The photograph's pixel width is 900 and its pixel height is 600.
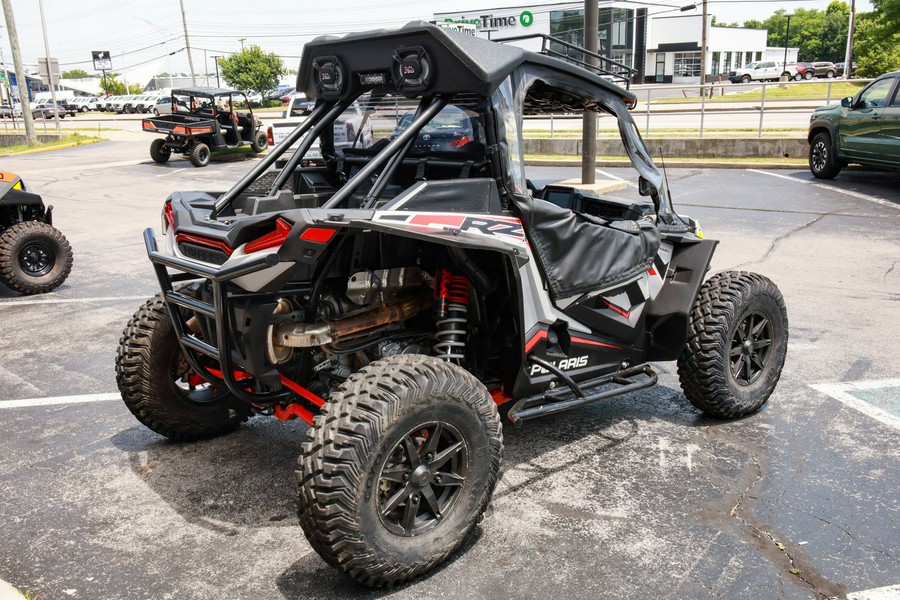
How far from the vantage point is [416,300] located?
411 cm

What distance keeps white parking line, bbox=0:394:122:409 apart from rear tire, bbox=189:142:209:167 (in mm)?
18060

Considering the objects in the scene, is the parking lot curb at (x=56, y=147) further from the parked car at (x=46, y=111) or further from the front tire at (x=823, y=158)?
the parked car at (x=46, y=111)

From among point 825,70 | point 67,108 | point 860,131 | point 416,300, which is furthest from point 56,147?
point 825,70

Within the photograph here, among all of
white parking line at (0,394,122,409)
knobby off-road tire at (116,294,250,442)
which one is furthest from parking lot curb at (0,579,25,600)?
white parking line at (0,394,122,409)

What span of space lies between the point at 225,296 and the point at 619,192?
11.7 meters

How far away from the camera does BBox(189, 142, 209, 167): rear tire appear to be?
2259 centimetres

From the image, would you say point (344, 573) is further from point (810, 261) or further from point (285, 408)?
point (810, 261)

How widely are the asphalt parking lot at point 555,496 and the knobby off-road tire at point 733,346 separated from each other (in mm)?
200

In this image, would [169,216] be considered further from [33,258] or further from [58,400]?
[33,258]

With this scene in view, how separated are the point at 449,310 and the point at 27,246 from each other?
647cm

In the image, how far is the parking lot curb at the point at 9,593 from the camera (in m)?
3.19

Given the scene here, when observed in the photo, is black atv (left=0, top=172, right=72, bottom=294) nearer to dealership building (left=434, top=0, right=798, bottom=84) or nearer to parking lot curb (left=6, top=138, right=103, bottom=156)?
parking lot curb (left=6, top=138, right=103, bottom=156)

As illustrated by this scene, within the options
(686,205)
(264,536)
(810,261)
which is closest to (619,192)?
(686,205)

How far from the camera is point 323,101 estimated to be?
4.33m
